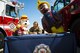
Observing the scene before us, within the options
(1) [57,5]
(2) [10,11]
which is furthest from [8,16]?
(1) [57,5]

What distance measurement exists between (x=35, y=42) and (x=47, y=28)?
2257mm

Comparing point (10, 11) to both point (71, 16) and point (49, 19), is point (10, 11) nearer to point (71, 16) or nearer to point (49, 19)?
point (71, 16)

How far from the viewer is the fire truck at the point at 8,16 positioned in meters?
11.3

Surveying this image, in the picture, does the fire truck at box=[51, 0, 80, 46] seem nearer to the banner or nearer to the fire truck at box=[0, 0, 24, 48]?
the banner

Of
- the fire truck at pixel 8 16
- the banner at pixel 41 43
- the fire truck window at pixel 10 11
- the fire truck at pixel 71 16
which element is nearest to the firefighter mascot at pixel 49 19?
the fire truck at pixel 71 16

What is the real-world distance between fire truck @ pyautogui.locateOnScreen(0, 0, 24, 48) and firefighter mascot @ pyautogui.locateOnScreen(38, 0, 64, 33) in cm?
510

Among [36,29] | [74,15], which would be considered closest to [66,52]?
[74,15]

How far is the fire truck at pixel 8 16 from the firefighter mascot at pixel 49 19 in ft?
16.7

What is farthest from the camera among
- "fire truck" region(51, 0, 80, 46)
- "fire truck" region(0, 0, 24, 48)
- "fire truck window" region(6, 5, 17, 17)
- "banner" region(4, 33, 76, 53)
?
"fire truck window" region(6, 5, 17, 17)

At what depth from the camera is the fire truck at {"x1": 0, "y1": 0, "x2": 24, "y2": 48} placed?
1130 cm

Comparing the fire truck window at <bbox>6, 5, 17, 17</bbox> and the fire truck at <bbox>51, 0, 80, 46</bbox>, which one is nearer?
the fire truck at <bbox>51, 0, 80, 46</bbox>

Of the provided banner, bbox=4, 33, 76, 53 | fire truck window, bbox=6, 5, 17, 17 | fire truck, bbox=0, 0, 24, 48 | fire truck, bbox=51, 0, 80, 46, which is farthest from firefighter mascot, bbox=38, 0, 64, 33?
fire truck window, bbox=6, 5, 17, 17

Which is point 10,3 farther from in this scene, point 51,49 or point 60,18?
point 51,49

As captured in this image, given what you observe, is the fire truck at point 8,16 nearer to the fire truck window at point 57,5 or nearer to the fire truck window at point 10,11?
the fire truck window at point 10,11
